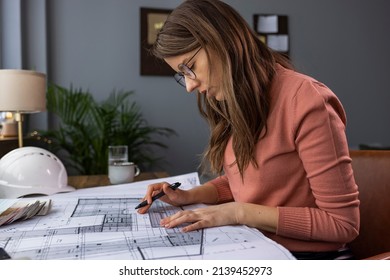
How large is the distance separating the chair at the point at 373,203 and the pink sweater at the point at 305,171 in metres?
0.11

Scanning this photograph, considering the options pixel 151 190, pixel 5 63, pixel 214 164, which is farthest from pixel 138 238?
pixel 5 63

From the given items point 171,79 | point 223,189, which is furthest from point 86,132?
point 223,189

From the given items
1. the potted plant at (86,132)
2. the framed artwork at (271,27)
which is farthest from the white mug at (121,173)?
the framed artwork at (271,27)

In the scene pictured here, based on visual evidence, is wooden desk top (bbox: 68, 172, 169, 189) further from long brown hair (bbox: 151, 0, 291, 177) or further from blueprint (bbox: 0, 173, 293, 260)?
long brown hair (bbox: 151, 0, 291, 177)

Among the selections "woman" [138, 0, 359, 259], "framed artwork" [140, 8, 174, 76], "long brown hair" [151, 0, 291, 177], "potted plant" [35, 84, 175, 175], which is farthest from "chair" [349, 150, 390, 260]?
"framed artwork" [140, 8, 174, 76]

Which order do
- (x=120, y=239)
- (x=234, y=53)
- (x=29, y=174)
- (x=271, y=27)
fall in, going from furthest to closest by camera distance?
(x=271, y=27)
(x=29, y=174)
(x=234, y=53)
(x=120, y=239)

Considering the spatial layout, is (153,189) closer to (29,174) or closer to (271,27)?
(29,174)

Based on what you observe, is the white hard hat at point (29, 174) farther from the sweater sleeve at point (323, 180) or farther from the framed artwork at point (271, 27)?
the framed artwork at point (271, 27)

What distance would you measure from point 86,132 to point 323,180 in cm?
151

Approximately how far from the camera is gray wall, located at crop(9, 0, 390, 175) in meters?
2.00

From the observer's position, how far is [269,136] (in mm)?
598

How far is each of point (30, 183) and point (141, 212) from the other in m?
0.27

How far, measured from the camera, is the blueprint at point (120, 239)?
43 centimetres
